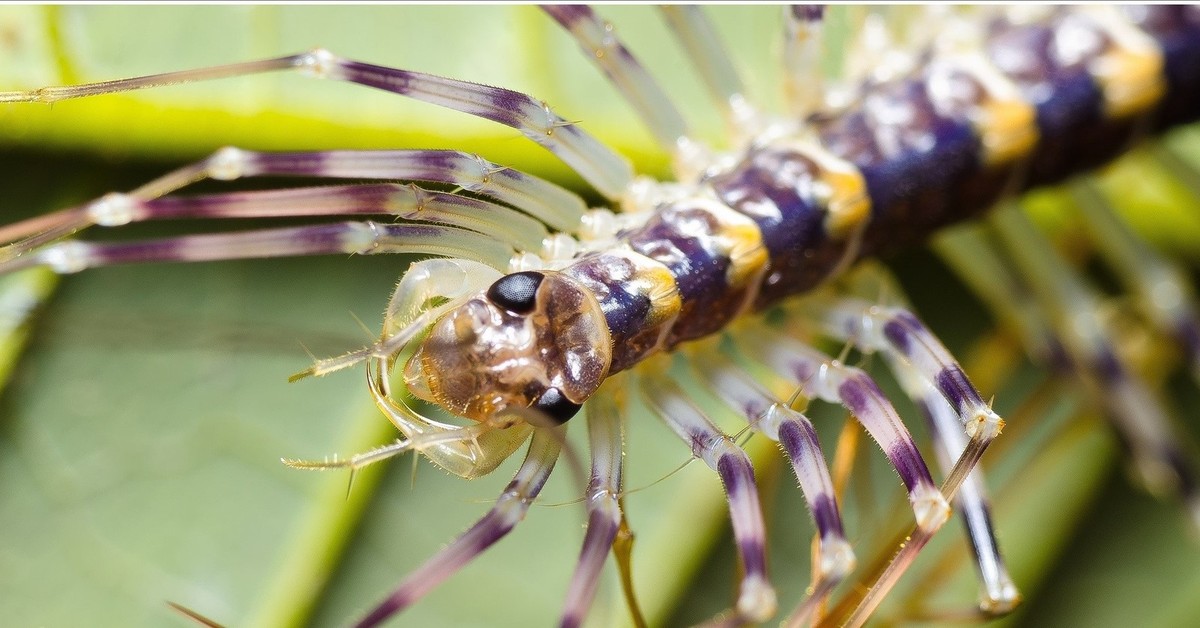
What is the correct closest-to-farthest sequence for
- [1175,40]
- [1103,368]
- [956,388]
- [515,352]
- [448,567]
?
[448,567], [515,352], [956,388], [1175,40], [1103,368]

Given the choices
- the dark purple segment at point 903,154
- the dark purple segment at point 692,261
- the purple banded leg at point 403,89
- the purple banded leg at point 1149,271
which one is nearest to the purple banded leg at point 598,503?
the dark purple segment at point 692,261

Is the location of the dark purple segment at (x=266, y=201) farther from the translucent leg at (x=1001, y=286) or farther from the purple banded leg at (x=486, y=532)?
the translucent leg at (x=1001, y=286)

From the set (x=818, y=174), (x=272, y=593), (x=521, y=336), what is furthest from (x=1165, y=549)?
(x=272, y=593)

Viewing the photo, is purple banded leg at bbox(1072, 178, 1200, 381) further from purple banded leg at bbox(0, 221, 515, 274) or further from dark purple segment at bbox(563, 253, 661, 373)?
purple banded leg at bbox(0, 221, 515, 274)

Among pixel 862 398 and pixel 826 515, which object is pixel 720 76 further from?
pixel 826 515

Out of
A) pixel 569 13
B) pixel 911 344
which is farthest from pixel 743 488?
pixel 569 13

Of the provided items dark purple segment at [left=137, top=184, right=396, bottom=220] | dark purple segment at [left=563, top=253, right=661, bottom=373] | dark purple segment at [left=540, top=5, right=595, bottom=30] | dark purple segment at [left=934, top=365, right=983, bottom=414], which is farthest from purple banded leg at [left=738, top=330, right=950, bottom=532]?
dark purple segment at [left=137, top=184, right=396, bottom=220]
